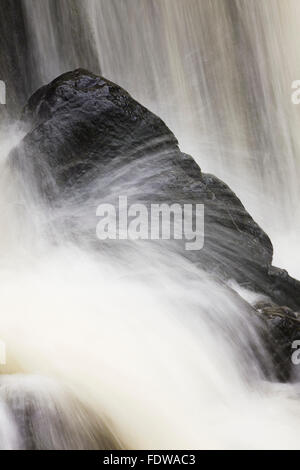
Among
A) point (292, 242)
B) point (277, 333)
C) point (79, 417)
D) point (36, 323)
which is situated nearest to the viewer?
point (79, 417)

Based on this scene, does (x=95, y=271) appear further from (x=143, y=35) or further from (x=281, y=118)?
(x=281, y=118)

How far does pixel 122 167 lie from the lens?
685cm

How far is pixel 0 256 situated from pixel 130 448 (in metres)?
2.36

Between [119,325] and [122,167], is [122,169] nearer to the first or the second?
[122,167]

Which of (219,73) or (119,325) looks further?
(219,73)

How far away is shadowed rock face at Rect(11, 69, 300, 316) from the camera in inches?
260

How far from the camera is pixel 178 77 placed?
1029 cm

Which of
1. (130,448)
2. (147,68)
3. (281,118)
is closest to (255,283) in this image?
(130,448)

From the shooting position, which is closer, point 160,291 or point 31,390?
point 31,390

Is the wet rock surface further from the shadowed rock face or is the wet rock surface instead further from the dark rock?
the dark rock

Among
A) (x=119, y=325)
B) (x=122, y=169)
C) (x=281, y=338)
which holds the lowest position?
(x=281, y=338)

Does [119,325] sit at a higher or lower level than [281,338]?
higher

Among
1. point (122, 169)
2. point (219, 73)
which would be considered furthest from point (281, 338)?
point (219, 73)

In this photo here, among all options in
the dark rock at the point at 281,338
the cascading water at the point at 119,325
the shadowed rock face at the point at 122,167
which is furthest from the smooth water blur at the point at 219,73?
the dark rock at the point at 281,338
